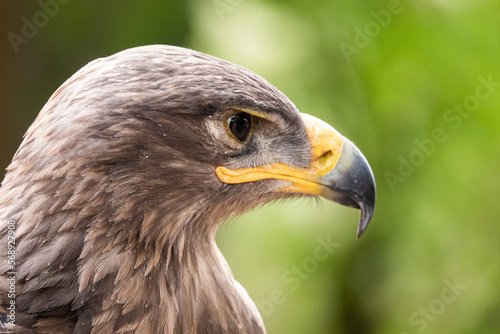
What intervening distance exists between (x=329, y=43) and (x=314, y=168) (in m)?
2.40

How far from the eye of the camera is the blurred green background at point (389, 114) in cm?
405

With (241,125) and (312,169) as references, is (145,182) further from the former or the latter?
(312,169)

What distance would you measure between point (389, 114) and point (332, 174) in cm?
238

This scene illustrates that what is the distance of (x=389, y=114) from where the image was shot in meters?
4.20

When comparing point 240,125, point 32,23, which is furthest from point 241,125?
point 32,23

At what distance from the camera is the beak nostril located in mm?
1941

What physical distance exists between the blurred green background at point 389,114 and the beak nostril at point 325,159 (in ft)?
6.62

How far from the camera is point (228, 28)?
4086 millimetres

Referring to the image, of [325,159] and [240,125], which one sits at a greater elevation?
[240,125]

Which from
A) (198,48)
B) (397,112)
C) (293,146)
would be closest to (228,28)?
(198,48)
